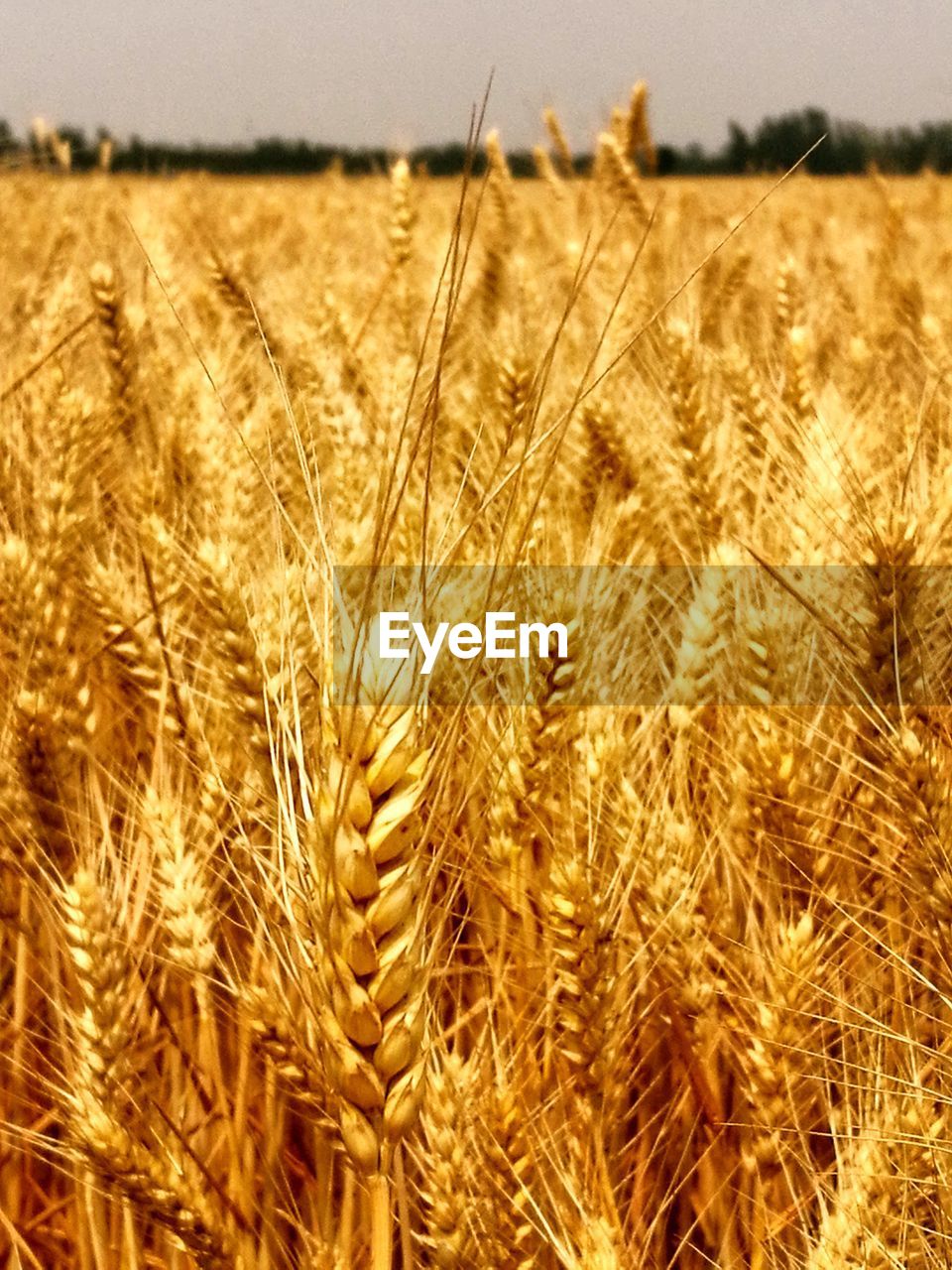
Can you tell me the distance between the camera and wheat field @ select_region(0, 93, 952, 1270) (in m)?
0.70

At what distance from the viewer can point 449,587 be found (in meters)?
0.98

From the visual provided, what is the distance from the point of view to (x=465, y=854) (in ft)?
3.41

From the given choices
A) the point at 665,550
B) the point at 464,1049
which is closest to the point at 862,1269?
the point at 464,1049

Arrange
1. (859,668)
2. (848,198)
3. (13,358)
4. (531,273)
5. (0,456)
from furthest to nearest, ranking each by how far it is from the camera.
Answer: (848,198) < (531,273) < (13,358) < (0,456) < (859,668)

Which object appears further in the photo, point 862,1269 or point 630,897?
point 630,897

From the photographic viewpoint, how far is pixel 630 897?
1.01 m

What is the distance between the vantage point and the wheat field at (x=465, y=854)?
0.70 m

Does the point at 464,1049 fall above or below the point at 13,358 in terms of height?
below

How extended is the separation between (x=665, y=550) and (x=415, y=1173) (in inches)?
35.1

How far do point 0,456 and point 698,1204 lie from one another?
1231mm

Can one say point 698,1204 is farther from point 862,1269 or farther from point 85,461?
point 85,461

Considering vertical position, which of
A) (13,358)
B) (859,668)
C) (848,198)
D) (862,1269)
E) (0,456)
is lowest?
(862,1269)

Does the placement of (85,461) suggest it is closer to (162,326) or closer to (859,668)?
(162,326)

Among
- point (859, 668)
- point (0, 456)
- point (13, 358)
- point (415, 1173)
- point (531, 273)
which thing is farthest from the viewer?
point (531, 273)
